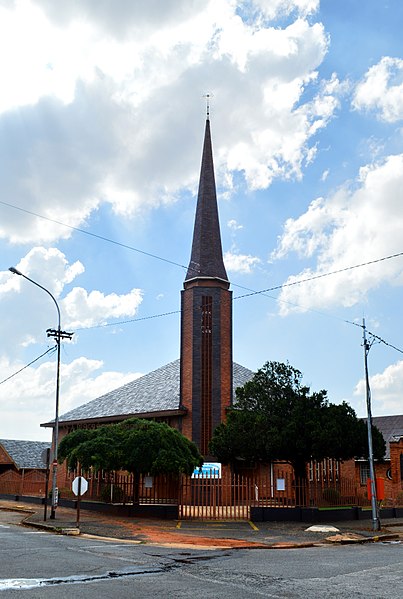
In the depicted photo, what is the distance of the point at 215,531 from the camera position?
2491 centimetres

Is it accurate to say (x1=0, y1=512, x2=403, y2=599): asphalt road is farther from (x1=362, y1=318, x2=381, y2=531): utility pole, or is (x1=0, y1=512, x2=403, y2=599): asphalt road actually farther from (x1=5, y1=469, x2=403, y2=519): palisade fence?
(x1=5, y1=469, x2=403, y2=519): palisade fence

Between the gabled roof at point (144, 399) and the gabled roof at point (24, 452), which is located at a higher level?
the gabled roof at point (144, 399)

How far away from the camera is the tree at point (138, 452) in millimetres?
28266

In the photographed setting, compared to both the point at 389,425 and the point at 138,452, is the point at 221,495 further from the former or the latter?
the point at 389,425

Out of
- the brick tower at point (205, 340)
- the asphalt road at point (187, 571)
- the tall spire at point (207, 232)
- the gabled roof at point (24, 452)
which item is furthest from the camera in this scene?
the gabled roof at point (24, 452)

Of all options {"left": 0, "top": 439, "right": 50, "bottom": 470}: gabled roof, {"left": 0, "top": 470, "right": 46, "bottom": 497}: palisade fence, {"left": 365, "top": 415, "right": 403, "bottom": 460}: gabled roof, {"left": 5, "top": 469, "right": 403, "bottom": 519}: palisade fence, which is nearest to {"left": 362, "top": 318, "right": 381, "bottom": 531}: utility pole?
{"left": 5, "top": 469, "right": 403, "bottom": 519}: palisade fence

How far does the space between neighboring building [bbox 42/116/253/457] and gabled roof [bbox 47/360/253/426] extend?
71 mm

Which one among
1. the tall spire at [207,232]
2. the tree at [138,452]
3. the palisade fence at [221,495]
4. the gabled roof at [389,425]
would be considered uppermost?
the tall spire at [207,232]

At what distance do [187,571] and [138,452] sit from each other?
47.1ft

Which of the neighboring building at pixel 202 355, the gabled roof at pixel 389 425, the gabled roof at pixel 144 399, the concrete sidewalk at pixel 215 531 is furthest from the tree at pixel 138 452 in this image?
the gabled roof at pixel 389 425

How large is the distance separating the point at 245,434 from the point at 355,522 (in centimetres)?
631

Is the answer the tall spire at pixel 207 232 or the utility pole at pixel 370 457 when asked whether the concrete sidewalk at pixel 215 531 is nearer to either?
the utility pole at pixel 370 457

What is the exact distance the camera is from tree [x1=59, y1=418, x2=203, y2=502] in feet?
92.7

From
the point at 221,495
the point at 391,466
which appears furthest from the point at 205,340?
the point at 391,466
